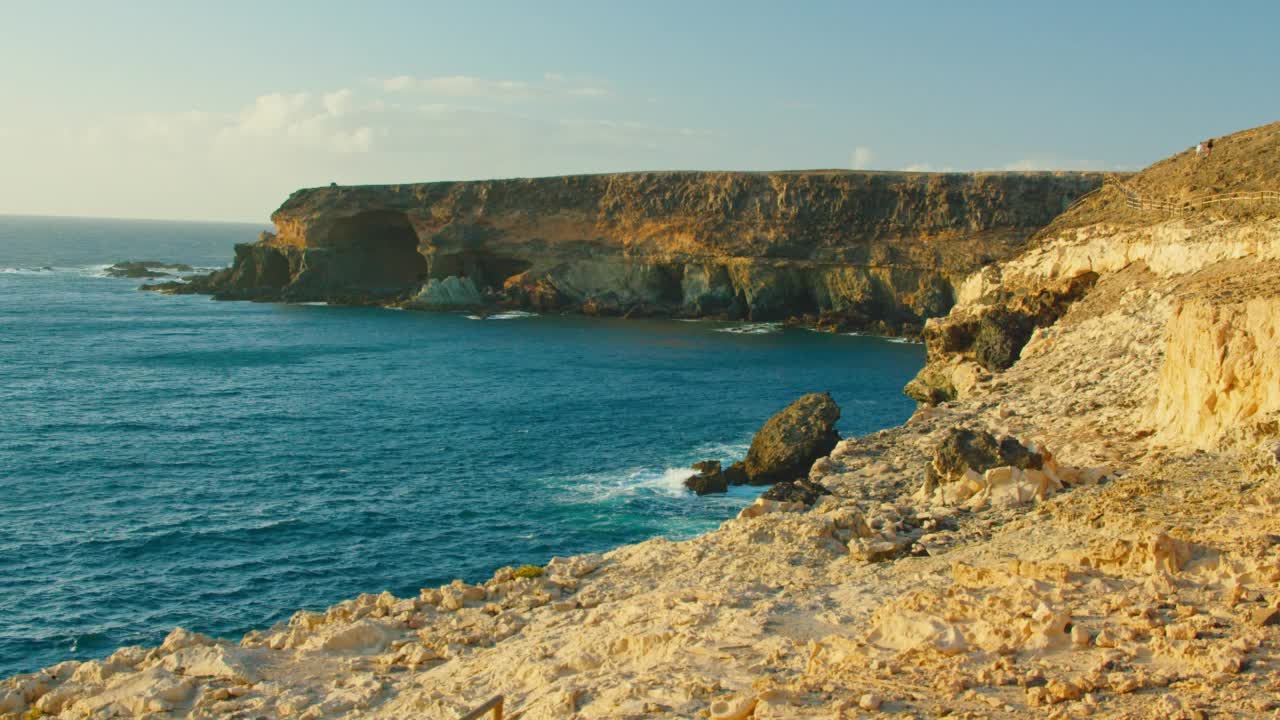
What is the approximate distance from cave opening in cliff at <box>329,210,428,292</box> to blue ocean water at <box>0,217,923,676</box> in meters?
18.4

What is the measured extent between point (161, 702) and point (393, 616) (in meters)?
3.62

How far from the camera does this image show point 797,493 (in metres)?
20.5

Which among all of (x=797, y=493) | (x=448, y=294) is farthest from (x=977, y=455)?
(x=448, y=294)

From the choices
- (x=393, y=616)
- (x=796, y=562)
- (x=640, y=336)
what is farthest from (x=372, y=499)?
(x=640, y=336)

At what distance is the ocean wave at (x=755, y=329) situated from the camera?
68.4m

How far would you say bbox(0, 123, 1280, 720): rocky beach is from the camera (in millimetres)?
10102

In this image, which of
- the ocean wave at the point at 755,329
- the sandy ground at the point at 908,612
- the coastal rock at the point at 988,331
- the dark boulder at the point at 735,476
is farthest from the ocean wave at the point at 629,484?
the ocean wave at the point at 755,329

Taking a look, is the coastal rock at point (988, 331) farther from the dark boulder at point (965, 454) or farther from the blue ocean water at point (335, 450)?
the dark boulder at point (965, 454)

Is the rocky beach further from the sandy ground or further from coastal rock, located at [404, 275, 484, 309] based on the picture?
coastal rock, located at [404, 275, 484, 309]

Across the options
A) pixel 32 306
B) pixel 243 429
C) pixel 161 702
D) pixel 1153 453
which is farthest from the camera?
pixel 32 306

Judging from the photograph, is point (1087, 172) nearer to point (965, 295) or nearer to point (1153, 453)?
point (965, 295)

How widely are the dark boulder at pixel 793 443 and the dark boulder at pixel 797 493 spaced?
854cm

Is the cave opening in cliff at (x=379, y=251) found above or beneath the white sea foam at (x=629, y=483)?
above

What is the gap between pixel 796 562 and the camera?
1603 centimetres
